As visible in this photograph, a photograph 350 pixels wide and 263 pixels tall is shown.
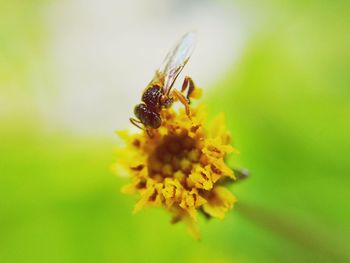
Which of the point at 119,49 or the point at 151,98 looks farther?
the point at 119,49

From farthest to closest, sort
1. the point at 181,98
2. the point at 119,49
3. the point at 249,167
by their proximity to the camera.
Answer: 1. the point at 119,49
2. the point at 249,167
3. the point at 181,98

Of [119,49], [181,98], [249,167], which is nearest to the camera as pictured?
[181,98]

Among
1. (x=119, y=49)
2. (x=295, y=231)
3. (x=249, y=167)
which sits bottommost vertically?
(x=295, y=231)

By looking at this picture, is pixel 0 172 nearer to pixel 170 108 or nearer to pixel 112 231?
pixel 112 231

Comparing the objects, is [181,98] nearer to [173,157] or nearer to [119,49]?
[173,157]

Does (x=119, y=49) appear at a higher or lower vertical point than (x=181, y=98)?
higher

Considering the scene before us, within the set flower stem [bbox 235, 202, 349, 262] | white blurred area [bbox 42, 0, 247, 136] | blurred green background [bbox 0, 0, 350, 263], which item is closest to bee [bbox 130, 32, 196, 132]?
flower stem [bbox 235, 202, 349, 262]

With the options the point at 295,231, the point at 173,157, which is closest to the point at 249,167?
the point at 295,231

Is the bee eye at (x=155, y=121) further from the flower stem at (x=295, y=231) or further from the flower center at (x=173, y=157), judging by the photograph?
the flower stem at (x=295, y=231)
